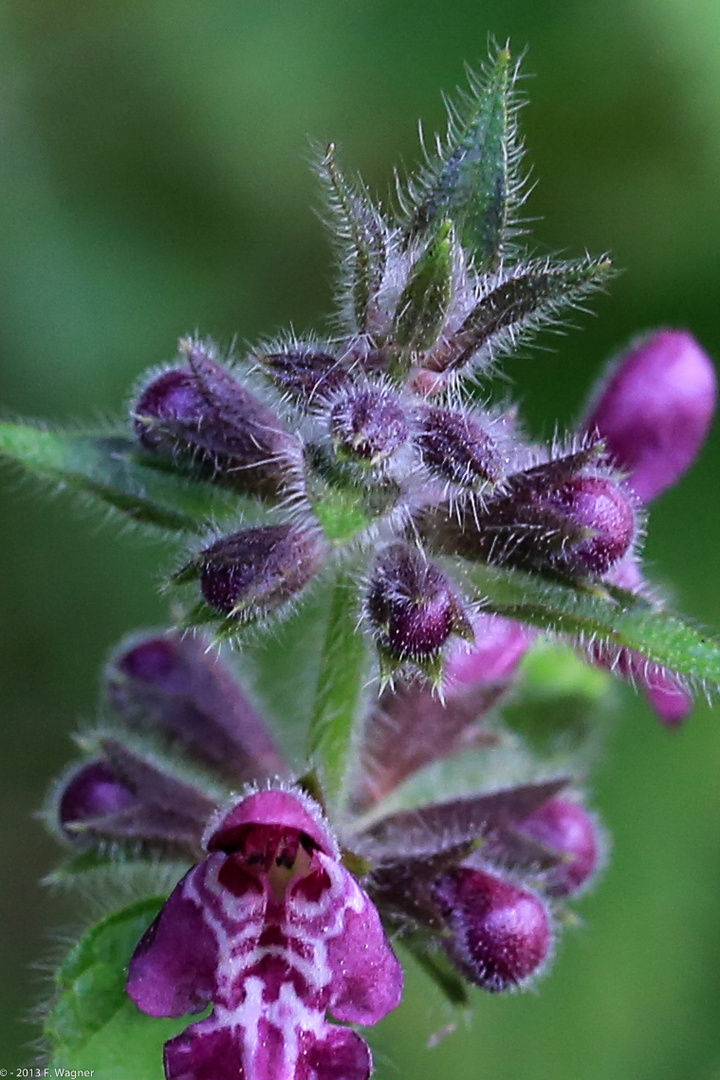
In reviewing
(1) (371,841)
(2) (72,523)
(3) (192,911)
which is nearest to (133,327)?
(2) (72,523)

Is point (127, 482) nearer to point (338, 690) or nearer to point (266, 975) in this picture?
point (338, 690)

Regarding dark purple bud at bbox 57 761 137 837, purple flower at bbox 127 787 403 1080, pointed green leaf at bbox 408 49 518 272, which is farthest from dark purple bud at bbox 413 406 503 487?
dark purple bud at bbox 57 761 137 837

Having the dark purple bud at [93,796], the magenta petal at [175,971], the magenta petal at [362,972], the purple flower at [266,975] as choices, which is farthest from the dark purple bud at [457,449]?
the dark purple bud at [93,796]

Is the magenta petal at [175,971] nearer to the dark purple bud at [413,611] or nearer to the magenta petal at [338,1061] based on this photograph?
the magenta petal at [338,1061]

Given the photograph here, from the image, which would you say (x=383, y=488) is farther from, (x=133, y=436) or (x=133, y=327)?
(x=133, y=327)

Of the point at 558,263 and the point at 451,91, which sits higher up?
the point at 451,91
